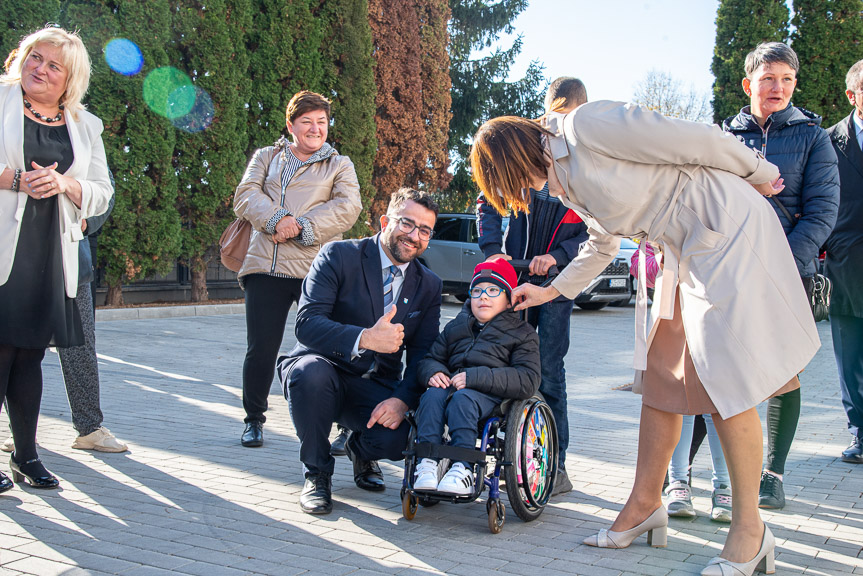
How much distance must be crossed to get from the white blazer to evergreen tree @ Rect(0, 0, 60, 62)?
897 centimetres

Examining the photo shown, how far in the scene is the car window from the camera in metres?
17.4

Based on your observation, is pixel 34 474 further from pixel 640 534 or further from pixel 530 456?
pixel 640 534

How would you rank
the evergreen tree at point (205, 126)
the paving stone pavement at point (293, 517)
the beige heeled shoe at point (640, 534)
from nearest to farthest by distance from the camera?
the paving stone pavement at point (293, 517)
the beige heeled shoe at point (640, 534)
the evergreen tree at point (205, 126)

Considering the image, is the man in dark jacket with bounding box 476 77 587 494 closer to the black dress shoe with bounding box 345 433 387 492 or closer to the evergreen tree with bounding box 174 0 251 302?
the black dress shoe with bounding box 345 433 387 492

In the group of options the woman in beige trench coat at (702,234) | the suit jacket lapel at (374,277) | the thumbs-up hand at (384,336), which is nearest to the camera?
the woman in beige trench coat at (702,234)

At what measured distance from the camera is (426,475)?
3467mm

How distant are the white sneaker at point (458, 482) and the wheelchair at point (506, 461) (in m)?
0.03

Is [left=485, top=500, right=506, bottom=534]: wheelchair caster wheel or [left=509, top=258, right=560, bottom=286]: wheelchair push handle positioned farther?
[left=509, top=258, right=560, bottom=286]: wheelchair push handle

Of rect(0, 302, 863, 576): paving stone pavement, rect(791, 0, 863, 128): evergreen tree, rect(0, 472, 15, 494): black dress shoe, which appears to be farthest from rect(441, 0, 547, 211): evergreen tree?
rect(0, 472, 15, 494): black dress shoe

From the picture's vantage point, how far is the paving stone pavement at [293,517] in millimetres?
3111

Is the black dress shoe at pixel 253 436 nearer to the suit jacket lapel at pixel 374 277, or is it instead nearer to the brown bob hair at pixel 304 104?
the suit jacket lapel at pixel 374 277

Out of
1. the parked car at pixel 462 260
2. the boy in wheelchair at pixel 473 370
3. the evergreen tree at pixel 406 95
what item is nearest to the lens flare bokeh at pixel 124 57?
the parked car at pixel 462 260

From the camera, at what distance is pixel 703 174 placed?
9.96 feet

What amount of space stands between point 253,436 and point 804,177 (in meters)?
3.43
